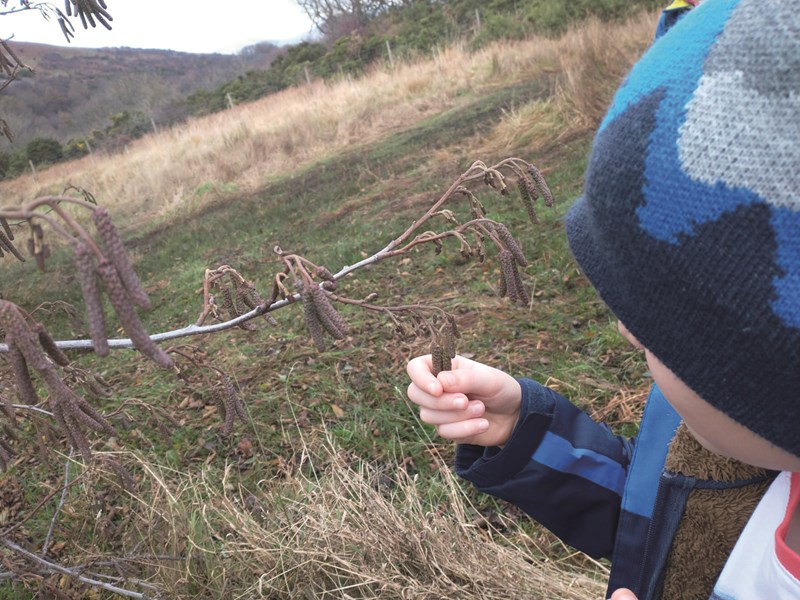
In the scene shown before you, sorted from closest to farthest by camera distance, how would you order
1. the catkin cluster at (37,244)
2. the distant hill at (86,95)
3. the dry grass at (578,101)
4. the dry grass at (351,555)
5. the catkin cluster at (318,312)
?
the catkin cluster at (37,244)
the catkin cluster at (318,312)
the dry grass at (351,555)
the dry grass at (578,101)
the distant hill at (86,95)

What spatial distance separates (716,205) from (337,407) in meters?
3.18

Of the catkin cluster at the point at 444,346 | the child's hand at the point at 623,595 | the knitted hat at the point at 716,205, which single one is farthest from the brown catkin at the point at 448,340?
the child's hand at the point at 623,595

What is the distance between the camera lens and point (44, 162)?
22188 mm

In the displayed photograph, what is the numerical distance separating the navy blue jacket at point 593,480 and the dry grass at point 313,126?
831 cm

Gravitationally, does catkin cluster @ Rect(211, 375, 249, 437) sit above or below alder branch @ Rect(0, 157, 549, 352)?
below

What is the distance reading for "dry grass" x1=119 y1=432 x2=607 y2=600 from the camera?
80.7 inches

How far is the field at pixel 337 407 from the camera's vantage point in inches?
85.5

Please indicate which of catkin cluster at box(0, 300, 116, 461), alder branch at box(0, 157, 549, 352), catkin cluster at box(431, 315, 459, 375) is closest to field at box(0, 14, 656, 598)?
alder branch at box(0, 157, 549, 352)

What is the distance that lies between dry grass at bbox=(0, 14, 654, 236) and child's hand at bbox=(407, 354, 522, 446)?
8343 mm

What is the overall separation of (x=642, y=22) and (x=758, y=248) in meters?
12.6

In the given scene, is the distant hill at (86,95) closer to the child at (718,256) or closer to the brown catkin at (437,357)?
the brown catkin at (437,357)

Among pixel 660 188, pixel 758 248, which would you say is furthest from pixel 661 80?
pixel 758 248

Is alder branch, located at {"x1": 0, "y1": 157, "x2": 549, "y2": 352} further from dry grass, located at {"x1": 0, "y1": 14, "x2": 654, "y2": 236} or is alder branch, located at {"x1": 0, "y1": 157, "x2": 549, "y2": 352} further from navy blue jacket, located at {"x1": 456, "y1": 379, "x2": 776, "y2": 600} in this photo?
dry grass, located at {"x1": 0, "y1": 14, "x2": 654, "y2": 236}

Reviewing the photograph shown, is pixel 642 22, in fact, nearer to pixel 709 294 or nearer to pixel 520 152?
pixel 520 152
